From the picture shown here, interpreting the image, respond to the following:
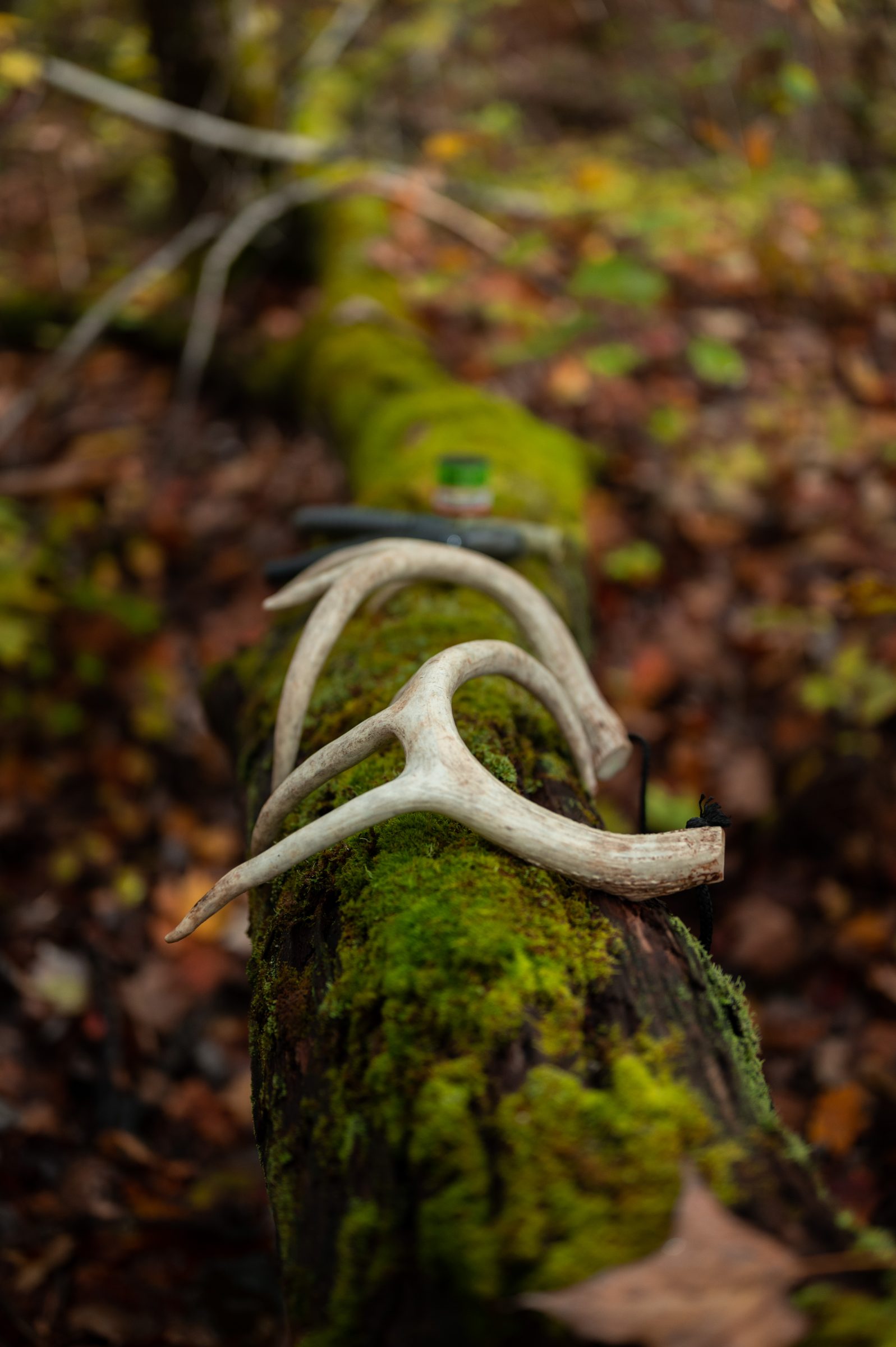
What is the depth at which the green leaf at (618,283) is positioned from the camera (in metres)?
5.17

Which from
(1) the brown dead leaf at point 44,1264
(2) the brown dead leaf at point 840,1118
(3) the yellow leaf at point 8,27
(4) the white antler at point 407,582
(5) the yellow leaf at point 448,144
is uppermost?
(3) the yellow leaf at point 8,27

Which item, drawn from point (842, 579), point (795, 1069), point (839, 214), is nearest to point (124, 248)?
point (839, 214)

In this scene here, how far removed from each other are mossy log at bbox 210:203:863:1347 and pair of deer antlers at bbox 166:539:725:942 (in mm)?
81

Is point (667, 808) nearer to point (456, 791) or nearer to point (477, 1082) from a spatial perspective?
point (456, 791)

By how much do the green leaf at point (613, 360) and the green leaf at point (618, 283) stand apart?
30cm

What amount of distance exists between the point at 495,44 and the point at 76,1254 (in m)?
11.7

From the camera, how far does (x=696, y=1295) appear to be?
3.10 ft

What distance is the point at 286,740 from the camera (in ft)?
6.53

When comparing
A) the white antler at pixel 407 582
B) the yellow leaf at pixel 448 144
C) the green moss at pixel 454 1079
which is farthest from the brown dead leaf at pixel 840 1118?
the yellow leaf at pixel 448 144

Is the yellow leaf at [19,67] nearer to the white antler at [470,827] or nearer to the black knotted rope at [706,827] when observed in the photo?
the white antler at [470,827]

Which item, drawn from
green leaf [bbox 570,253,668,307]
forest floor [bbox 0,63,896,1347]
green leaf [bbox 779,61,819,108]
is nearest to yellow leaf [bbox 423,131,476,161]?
forest floor [bbox 0,63,896,1347]

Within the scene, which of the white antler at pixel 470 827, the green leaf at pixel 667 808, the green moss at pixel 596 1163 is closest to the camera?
the green moss at pixel 596 1163

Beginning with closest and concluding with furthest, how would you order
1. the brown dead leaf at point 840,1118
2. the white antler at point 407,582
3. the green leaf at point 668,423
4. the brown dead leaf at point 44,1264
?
the white antler at point 407,582, the brown dead leaf at point 44,1264, the brown dead leaf at point 840,1118, the green leaf at point 668,423

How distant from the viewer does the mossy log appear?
41.5 inches
